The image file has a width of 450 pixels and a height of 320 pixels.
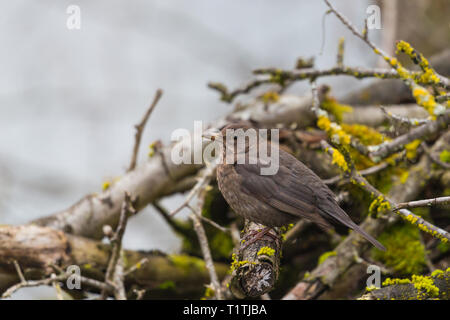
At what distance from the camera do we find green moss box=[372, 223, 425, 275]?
4.33 meters

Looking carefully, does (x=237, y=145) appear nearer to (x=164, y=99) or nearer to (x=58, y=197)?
(x=58, y=197)

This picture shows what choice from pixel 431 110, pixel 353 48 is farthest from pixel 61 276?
pixel 353 48

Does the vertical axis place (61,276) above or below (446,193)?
below

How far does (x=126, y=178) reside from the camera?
211 inches

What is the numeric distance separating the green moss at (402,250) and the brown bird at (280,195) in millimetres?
1310

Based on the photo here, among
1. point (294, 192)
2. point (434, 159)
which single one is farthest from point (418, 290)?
point (434, 159)

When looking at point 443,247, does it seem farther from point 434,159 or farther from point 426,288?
point 426,288

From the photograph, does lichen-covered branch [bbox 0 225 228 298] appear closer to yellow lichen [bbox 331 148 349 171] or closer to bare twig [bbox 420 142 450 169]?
yellow lichen [bbox 331 148 349 171]

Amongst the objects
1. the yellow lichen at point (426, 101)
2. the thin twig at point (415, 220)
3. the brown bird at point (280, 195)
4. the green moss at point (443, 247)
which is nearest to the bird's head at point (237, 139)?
the brown bird at point (280, 195)

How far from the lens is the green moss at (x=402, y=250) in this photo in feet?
14.2

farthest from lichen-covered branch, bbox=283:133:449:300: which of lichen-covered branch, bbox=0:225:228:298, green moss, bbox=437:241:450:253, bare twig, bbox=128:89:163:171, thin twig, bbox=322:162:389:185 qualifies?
bare twig, bbox=128:89:163:171

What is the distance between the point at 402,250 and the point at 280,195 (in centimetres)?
165

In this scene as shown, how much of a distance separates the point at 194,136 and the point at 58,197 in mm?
4342

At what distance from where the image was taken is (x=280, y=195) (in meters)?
3.49
